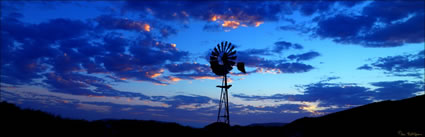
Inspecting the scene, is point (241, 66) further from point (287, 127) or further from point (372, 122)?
point (372, 122)

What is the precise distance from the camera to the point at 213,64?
28969mm

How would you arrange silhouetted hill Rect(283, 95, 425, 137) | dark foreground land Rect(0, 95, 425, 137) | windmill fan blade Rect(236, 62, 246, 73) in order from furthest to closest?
windmill fan blade Rect(236, 62, 246, 73) < silhouetted hill Rect(283, 95, 425, 137) < dark foreground land Rect(0, 95, 425, 137)

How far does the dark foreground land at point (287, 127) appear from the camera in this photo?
15508 mm

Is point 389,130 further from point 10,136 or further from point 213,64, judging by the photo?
point 10,136

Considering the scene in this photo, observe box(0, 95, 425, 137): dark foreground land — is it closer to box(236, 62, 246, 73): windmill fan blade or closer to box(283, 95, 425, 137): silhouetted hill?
box(283, 95, 425, 137): silhouetted hill

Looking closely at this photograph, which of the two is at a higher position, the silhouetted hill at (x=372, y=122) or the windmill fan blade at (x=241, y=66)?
the windmill fan blade at (x=241, y=66)

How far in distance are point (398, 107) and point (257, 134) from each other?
11.3 metres

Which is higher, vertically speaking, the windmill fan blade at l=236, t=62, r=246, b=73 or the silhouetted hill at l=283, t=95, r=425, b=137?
the windmill fan blade at l=236, t=62, r=246, b=73

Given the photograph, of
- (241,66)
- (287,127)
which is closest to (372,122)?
(287,127)

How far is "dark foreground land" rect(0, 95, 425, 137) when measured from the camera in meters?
15.5

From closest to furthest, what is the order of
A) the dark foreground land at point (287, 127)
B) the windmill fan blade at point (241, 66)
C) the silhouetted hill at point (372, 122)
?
the dark foreground land at point (287, 127) → the silhouetted hill at point (372, 122) → the windmill fan blade at point (241, 66)

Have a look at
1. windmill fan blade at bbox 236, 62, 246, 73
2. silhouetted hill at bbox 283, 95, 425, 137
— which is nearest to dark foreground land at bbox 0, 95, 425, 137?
silhouetted hill at bbox 283, 95, 425, 137

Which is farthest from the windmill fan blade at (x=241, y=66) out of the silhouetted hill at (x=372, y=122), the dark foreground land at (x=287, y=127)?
the silhouetted hill at (x=372, y=122)

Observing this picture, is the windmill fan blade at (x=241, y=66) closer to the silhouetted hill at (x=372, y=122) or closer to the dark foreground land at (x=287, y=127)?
the dark foreground land at (x=287, y=127)
